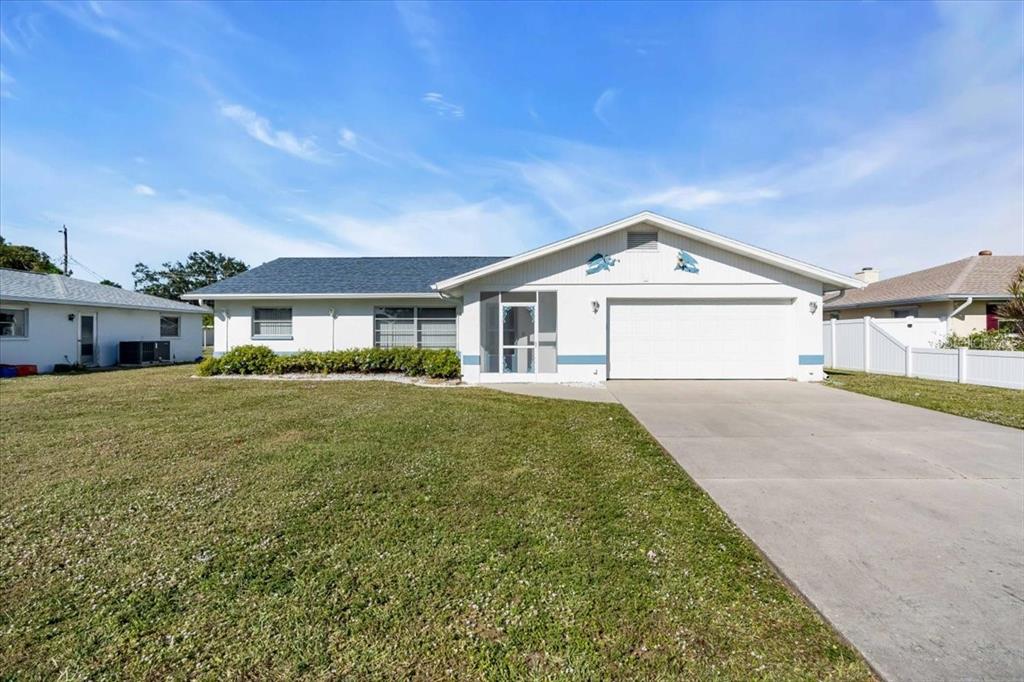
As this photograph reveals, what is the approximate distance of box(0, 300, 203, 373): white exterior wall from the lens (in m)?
15.6

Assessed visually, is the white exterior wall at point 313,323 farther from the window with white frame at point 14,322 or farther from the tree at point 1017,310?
the tree at point 1017,310

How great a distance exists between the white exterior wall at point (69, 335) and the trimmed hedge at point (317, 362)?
746 centimetres

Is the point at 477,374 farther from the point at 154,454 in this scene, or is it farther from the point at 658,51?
the point at 658,51

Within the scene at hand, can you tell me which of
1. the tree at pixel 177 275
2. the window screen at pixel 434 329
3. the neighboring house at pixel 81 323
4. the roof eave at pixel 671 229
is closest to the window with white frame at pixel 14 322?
the neighboring house at pixel 81 323

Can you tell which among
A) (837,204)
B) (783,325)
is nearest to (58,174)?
(783,325)

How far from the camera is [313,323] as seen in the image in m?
15.5

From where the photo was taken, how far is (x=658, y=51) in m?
11.6

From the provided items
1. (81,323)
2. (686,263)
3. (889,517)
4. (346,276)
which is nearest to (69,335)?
(81,323)

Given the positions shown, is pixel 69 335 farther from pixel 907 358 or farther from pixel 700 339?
pixel 907 358

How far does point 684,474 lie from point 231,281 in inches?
681

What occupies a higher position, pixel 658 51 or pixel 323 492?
pixel 658 51

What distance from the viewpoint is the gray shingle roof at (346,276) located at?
603 inches

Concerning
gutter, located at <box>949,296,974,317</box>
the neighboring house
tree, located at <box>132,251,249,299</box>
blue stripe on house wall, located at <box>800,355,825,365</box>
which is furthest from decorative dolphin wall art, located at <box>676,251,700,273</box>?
tree, located at <box>132,251,249,299</box>

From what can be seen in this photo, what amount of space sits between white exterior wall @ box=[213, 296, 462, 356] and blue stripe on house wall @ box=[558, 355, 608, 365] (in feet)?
16.6
